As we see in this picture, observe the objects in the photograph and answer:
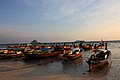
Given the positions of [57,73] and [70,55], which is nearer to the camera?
[57,73]

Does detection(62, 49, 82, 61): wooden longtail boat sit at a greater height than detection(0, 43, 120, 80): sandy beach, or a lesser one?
greater

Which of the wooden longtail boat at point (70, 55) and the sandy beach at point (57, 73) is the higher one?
the wooden longtail boat at point (70, 55)

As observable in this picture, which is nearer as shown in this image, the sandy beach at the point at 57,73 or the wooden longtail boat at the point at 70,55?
the sandy beach at the point at 57,73

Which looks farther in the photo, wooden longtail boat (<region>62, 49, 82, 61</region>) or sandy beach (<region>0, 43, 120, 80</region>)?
wooden longtail boat (<region>62, 49, 82, 61</region>)

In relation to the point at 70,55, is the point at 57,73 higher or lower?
lower

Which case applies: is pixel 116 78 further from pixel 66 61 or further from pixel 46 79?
pixel 66 61

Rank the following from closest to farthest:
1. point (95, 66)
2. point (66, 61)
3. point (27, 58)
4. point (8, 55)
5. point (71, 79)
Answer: point (71, 79) → point (95, 66) → point (66, 61) → point (27, 58) → point (8, 55)

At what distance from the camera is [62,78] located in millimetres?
20328

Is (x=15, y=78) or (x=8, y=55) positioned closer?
(x=15, y=78)

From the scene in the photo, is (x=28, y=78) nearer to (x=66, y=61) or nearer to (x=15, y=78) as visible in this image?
(x=15, y=78)

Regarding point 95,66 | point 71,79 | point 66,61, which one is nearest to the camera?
point 71,79

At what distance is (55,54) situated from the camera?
4709 cm

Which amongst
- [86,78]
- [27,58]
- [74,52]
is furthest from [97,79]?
[27,58]

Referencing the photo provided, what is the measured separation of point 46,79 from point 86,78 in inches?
191
